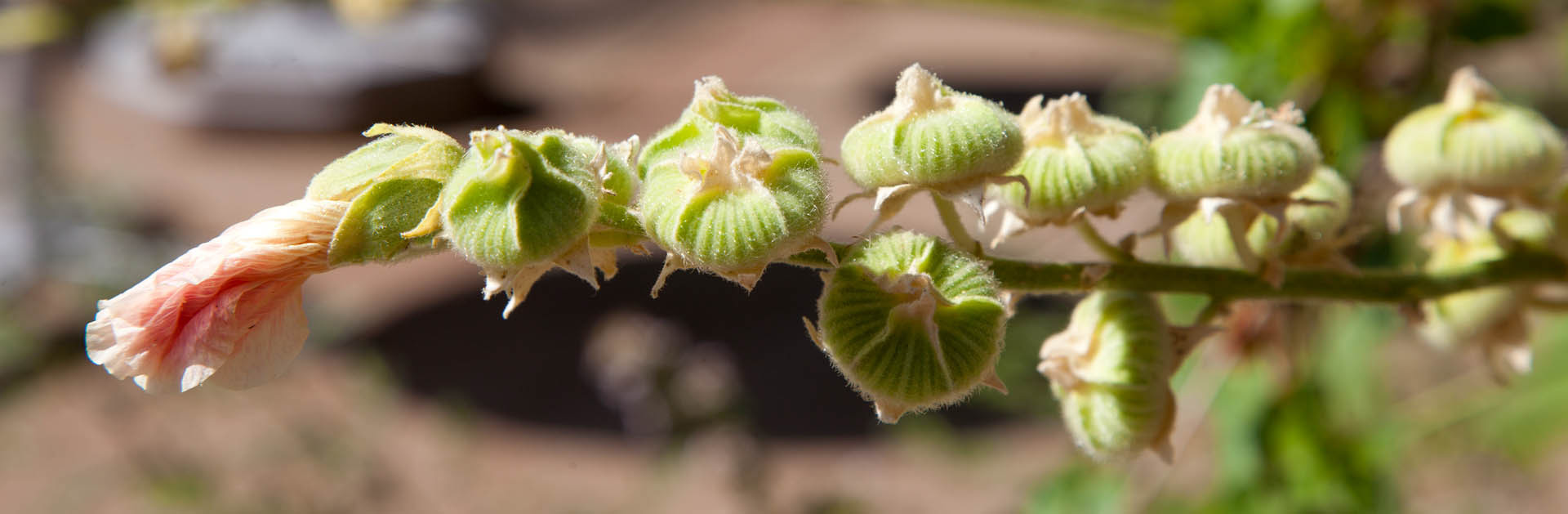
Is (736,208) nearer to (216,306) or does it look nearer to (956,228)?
(956,228)

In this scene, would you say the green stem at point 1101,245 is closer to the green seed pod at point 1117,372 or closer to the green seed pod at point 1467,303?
the green seed pod at point 1117,372

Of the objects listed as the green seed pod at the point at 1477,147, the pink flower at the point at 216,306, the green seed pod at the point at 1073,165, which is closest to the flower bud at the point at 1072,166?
the green seed pod at the point at 1073,165

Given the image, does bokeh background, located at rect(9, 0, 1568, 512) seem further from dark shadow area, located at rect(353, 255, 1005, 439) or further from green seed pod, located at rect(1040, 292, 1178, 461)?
green seed pod, located at rect(1040, 292, 1178, 461)

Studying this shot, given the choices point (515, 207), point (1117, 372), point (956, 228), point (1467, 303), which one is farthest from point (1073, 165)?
point (1467, 303)

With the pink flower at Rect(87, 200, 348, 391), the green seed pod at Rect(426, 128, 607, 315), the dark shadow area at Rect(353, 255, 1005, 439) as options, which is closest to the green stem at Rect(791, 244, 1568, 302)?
the green seed pod at Rect(426, 128, 607, 315)

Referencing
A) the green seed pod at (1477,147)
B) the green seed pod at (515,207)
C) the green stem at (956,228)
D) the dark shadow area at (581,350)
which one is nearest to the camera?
the green seed pod at (515,207)
